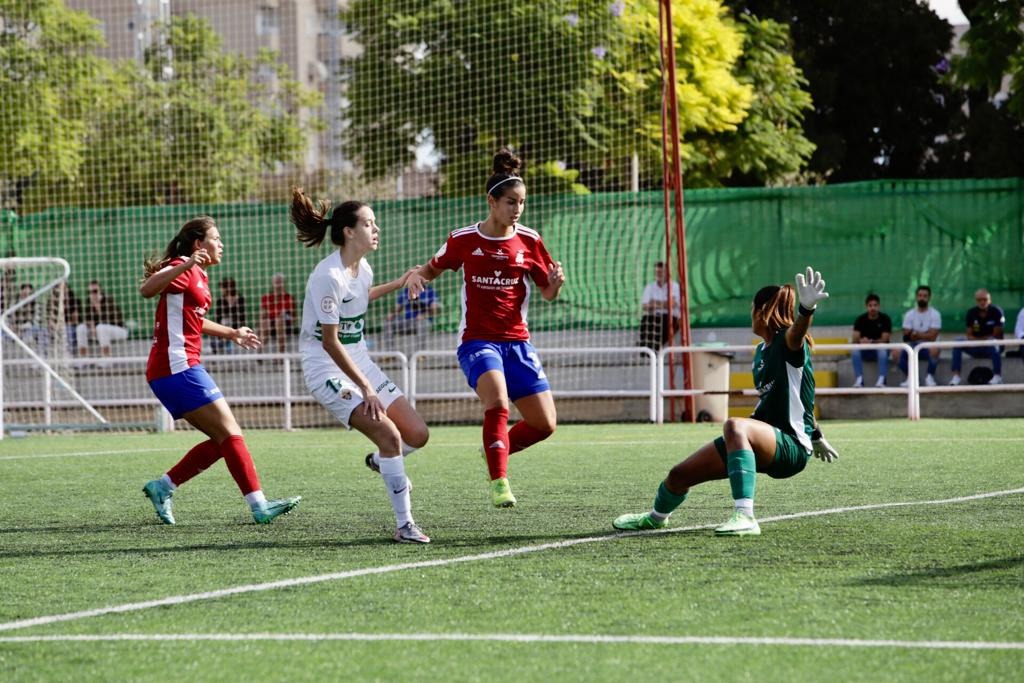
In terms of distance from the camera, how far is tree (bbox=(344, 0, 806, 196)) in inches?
1024

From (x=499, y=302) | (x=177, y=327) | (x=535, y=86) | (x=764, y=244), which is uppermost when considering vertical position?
(x=535, y=86)

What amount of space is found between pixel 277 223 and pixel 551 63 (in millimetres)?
5753

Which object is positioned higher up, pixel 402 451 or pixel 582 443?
pixel 402 451

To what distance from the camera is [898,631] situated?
4.80m

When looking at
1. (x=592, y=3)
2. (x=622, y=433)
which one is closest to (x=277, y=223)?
(x=592, y=3)

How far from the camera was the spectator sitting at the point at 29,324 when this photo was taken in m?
20.9

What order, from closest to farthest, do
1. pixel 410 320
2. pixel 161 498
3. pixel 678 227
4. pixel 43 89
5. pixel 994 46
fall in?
1. pixel 161 498
2. pixel 678 227
3. pixel 994 46
4. pixel 410 320
5. pixel 43 89

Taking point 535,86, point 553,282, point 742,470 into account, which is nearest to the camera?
point 742,470

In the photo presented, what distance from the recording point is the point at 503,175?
335 inches

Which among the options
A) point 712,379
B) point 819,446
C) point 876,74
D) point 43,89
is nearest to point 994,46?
point 712,379

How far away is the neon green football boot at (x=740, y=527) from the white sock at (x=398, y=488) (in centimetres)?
155

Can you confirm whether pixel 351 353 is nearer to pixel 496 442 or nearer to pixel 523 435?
pixel 496 442

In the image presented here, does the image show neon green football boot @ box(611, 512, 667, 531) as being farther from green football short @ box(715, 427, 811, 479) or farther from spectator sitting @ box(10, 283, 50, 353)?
spectator sitting @ box(10, 283, 50, 353)

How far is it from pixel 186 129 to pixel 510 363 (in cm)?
4037
